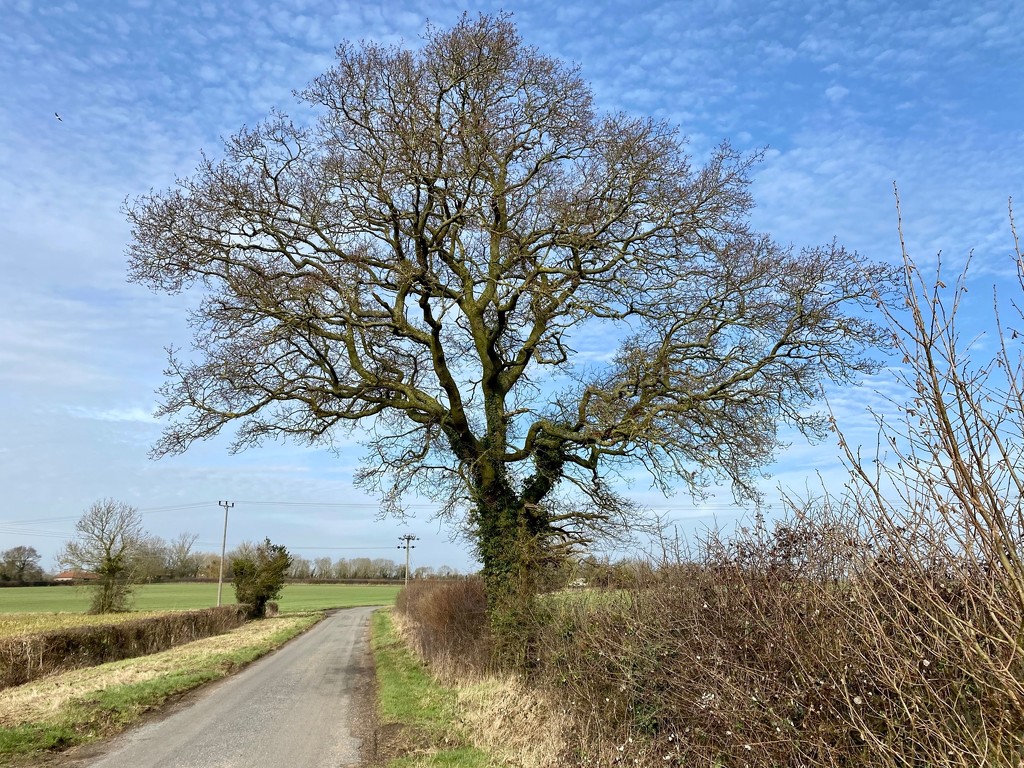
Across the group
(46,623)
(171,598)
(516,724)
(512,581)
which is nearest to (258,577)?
(46,623)

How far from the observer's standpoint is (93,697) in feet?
42.7

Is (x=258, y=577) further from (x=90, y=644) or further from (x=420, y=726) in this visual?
(x=420, y=726)

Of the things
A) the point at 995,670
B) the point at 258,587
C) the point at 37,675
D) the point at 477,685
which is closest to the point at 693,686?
the point at 995,670

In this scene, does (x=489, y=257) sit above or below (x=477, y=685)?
above

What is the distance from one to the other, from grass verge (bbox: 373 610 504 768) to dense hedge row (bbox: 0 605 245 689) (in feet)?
32.0

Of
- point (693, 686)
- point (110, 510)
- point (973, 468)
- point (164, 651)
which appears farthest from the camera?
point (110, 510)

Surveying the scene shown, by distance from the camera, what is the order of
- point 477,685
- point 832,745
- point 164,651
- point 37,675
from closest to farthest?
1. point 832,745
2. point 477,685
3. point 37,675
4. point 164,651

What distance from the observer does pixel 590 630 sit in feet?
27.4

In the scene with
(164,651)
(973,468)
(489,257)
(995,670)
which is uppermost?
(489,257)

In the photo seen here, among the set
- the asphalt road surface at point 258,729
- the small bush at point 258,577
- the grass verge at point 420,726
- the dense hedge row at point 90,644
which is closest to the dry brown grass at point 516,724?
the grass verge at point 420,726

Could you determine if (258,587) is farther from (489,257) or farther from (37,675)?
(489,257)

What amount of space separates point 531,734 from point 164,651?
75.4 feet

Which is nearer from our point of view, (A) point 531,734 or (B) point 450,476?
(A) point 531,734

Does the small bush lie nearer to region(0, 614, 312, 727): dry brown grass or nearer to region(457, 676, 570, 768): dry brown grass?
region(0, 614, 312, 727): dry brown grass
